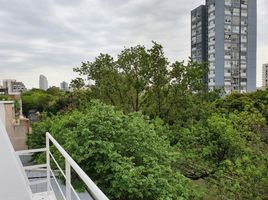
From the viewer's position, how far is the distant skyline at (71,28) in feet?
22.7

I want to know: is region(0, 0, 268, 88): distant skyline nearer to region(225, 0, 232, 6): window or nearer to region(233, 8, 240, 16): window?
region(225, 0, 232, 6): window

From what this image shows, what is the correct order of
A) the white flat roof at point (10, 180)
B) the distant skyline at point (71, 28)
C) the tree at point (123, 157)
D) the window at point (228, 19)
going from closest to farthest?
the white flat roof at point (10, 180) < the tree at point (123, 157) < the distant skyline at point (71, 28) < the window at point (228, 19)

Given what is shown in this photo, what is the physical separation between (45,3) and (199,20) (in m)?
38.8

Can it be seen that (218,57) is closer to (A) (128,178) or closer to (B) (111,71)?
(B) (111,71)

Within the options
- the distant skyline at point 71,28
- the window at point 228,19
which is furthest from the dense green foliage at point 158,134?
the window at point 228,19

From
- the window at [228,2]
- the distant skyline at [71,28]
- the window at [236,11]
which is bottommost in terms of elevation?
the distant skyline at [71,28]

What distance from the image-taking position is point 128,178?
378cm

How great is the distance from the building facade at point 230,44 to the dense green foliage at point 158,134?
31024 millimetres

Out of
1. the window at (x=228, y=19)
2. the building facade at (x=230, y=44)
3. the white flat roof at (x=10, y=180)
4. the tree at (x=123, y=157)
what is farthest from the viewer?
the window at (x=228, y=19)

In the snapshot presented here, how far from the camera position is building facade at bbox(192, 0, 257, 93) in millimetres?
40562

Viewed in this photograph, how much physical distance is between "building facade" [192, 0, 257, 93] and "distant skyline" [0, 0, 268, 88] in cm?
2426

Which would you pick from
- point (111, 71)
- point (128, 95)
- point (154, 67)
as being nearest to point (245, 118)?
point (154, 67)

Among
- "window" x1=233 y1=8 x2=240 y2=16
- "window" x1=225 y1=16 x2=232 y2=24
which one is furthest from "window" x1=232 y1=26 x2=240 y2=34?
"window" x1=233 y1=8 x2=240 y2=16

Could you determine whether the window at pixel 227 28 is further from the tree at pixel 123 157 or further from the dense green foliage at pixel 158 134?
the tree at pixel 123 157
